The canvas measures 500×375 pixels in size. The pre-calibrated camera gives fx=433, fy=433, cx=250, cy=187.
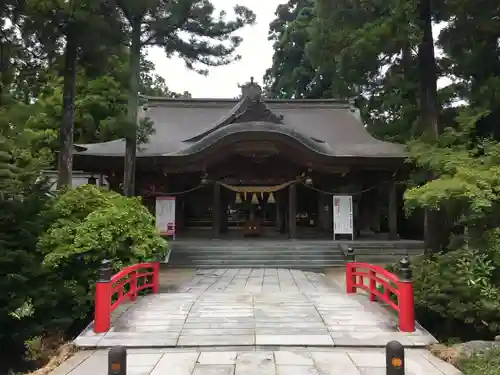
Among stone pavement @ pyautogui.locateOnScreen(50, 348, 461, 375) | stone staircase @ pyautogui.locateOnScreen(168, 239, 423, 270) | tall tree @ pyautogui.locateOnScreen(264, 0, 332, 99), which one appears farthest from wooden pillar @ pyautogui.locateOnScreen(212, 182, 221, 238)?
tall tree @ pyautogui.locateOnScreen(264, 0, 332, 99)

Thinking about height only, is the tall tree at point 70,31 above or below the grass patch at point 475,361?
above

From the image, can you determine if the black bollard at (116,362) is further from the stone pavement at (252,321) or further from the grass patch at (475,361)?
the grass patch at (475,361)

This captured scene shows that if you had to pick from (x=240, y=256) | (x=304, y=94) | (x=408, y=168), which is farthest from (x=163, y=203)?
(x=304, y=94)

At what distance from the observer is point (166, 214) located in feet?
51.1

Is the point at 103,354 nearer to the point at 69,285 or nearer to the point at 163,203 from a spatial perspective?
the point at 69,285

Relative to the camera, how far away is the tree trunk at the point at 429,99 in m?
10.4

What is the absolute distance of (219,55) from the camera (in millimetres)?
13344

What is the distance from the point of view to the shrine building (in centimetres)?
1518

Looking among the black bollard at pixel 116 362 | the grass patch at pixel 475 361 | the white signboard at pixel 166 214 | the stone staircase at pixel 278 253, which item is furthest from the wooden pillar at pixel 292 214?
the black bollard at pixel 116 362

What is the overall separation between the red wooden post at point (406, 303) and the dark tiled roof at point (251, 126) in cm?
898

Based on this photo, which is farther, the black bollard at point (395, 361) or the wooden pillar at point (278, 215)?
the wooden pillar at point (278, 215)

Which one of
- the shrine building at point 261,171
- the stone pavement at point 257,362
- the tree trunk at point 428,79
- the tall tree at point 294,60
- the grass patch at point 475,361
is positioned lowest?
the stone pavement at point 257,362

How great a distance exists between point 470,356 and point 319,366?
5.67 ft

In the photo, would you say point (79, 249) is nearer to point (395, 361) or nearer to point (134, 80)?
point (395, 361)
